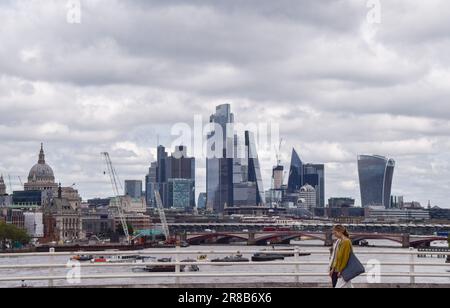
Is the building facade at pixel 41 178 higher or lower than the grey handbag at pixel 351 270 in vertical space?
higher

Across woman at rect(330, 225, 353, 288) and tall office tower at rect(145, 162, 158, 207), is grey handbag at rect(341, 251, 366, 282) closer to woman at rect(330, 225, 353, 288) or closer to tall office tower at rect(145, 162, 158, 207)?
woman at rect(330, 225, 353, 288)

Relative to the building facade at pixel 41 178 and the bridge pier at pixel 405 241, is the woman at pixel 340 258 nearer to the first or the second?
the bridge pier at pixel 405 241

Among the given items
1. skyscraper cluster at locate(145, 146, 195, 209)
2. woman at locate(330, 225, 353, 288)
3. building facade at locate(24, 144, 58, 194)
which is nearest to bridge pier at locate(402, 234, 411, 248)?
skyscraper cluster at locate(145, 146, 195, 209)

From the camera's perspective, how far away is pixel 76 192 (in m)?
178

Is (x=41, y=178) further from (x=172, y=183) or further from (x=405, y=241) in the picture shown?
(x=405, y=241)

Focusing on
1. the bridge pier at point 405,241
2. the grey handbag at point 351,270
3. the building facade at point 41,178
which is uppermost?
the building facade at point 41,178

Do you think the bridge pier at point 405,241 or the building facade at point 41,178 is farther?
the building facade at point 41,178

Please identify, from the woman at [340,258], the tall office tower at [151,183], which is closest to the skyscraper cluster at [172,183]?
the tall office tower at [151,183]

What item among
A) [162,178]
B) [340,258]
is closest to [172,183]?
[162,178]

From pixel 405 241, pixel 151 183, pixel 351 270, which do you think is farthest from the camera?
pixel 151 183

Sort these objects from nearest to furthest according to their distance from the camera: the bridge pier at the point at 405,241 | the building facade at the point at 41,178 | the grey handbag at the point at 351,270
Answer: the grey handbag at the point at 351,270 < the bridge pier at the point at 405,241 < the building facade at the point at 41,178

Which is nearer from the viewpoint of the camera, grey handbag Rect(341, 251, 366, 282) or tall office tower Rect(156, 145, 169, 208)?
grey handbag Rect(341, 251, 366, 282)

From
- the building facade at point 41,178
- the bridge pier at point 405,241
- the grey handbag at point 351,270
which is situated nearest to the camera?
the grey handbag at point 351,270
